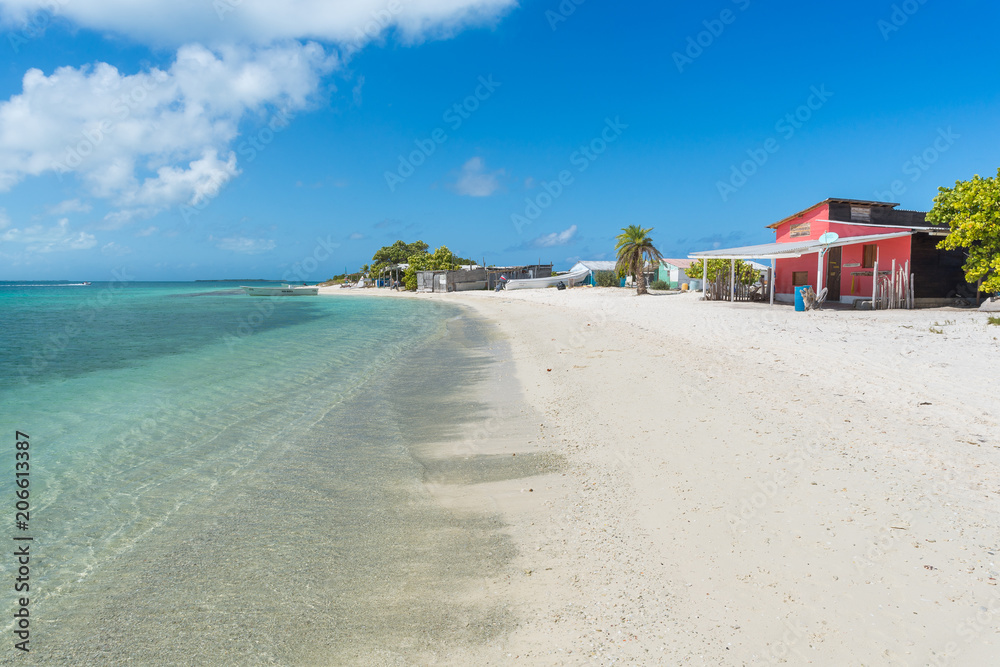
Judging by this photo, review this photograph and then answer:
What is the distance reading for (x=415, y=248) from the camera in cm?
8325

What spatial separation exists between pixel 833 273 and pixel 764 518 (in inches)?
949

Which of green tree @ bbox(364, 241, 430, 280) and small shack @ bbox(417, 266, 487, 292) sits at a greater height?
green tree @ bbox(364, 241, 430, 280)

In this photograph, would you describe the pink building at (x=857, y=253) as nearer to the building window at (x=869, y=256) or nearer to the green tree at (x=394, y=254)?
the building window at (x=869, y=256)

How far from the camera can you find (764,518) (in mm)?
4145

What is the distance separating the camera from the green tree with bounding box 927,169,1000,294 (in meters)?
16.1

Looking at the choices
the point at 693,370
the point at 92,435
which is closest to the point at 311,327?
the point at 92,435

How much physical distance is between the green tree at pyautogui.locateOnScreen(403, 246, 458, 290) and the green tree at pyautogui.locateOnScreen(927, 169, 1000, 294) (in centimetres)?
5322

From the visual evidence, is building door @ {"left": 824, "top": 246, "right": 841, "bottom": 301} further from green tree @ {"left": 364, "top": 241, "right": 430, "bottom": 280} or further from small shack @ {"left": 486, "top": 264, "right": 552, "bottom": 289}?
green tree @ {"left": 364, "top": 241, "right": 430, "bottom": 280}

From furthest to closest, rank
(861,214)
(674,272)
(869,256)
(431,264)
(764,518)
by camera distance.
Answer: (431,264), (674,272), (861,214), (869,256), (764,518)

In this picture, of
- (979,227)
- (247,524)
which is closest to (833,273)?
(979,227)

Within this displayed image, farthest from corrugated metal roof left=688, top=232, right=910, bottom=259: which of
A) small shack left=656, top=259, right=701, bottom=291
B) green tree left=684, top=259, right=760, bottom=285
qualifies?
small shack left=656, top=259, right=701, bottom=291

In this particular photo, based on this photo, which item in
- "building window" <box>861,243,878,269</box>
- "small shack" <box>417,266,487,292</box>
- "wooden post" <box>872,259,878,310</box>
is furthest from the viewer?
"small shack" <box>417,266,487,292</box>

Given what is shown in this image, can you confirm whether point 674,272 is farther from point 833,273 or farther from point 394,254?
point 394,254

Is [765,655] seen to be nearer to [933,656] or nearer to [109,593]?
[933,656]
